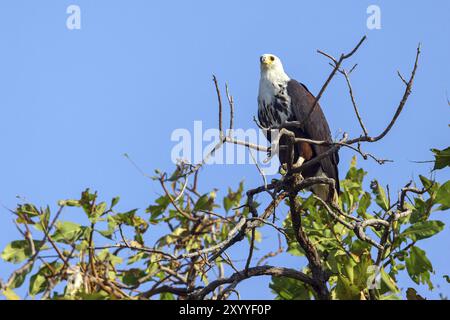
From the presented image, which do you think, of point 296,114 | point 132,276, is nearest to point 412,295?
point 132,276

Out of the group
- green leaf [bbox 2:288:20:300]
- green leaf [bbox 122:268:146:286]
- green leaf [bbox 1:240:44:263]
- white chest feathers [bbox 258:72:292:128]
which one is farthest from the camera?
white chest feathers [bbox 258:72:292:128]

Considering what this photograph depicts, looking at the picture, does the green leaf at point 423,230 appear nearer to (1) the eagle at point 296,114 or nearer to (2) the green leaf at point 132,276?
(2) the green leaf at point 132,276

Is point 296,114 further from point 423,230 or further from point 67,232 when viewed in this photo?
point 67,232

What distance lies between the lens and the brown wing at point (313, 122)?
345 inches

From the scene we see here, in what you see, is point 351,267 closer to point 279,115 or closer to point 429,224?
point 429,224

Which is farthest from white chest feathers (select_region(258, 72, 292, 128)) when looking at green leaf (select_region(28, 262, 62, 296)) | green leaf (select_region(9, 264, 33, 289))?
green leaf (select_region(9, 264, 33, 289))

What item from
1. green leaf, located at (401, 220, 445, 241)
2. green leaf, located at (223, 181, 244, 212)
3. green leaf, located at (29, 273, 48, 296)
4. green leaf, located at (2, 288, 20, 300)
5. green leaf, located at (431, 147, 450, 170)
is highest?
green leaf, located at (223, 181, 244, 212)

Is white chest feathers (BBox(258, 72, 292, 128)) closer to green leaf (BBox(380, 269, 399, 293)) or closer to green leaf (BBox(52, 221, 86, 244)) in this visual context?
green leaf (BBox(380, 269, 399, 293))

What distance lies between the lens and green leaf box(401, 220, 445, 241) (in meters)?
6.32

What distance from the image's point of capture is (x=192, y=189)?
26.3 ft

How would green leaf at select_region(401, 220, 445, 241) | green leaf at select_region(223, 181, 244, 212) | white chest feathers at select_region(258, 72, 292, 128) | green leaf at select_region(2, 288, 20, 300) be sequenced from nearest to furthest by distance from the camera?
1. green leaf at select_region(2, 288, 20, 300)
2. green leaf at select_region(401, 220, 445, 241)
3. green leaf at select_region(223, 181, 244, 212)
4. white chest feathers at select_region(258, 72, 292, 128)

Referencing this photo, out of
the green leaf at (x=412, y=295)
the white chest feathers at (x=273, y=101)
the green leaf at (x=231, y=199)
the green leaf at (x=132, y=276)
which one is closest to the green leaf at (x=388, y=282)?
the green leaf at (x=412, y=295)

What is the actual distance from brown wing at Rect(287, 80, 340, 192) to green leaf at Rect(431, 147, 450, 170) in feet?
7.50

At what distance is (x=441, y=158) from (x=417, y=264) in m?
0.81
